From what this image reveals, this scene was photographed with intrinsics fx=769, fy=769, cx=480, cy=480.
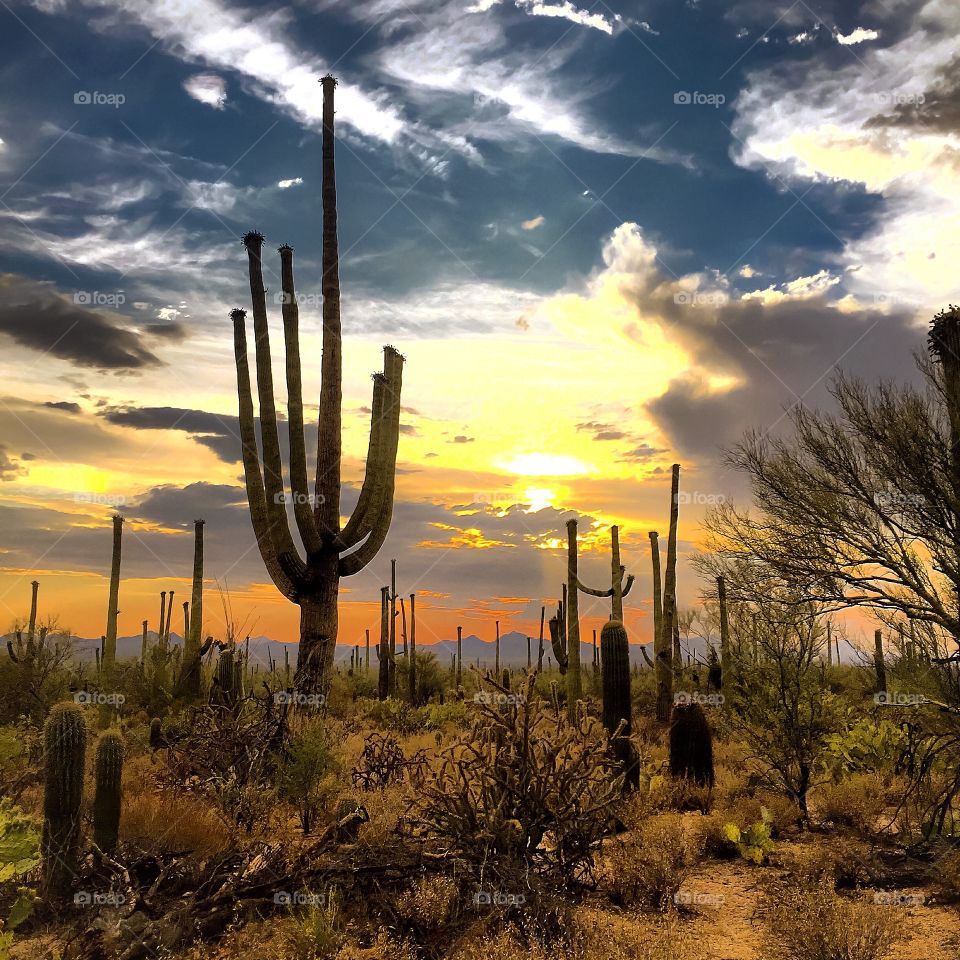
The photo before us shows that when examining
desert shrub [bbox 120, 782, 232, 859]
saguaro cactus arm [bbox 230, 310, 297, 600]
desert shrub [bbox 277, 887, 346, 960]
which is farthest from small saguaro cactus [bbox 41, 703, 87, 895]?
saguaro cactus arm [bbox 230, 310, 297, 600]

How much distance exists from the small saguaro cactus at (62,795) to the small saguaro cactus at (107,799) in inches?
7.3

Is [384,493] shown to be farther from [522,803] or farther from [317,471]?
[522,803]

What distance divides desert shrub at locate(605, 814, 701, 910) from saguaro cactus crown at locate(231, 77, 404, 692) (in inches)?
224

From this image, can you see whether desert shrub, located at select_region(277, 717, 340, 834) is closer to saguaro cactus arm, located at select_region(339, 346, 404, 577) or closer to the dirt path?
saguaro cactus arm, located at select_region(339, 346, 404, 577)

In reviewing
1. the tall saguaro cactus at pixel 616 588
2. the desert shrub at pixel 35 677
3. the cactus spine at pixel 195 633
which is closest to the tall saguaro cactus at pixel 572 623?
the tall saguaro cactus at pixel 616 588

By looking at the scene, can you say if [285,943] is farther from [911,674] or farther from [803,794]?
[911,674]

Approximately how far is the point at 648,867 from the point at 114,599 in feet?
63.5

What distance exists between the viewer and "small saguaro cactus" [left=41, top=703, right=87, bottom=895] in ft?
23.6

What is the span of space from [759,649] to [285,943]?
8866mm

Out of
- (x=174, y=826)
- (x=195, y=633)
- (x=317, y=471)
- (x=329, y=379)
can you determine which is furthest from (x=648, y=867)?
(x=195, y=633)

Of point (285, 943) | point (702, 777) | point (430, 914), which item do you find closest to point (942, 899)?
point (702, 777)

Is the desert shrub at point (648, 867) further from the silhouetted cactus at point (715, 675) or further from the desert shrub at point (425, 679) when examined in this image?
the desert shrub at point (425, 679)

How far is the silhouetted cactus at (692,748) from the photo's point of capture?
39.3 feet

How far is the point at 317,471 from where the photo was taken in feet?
42.3
